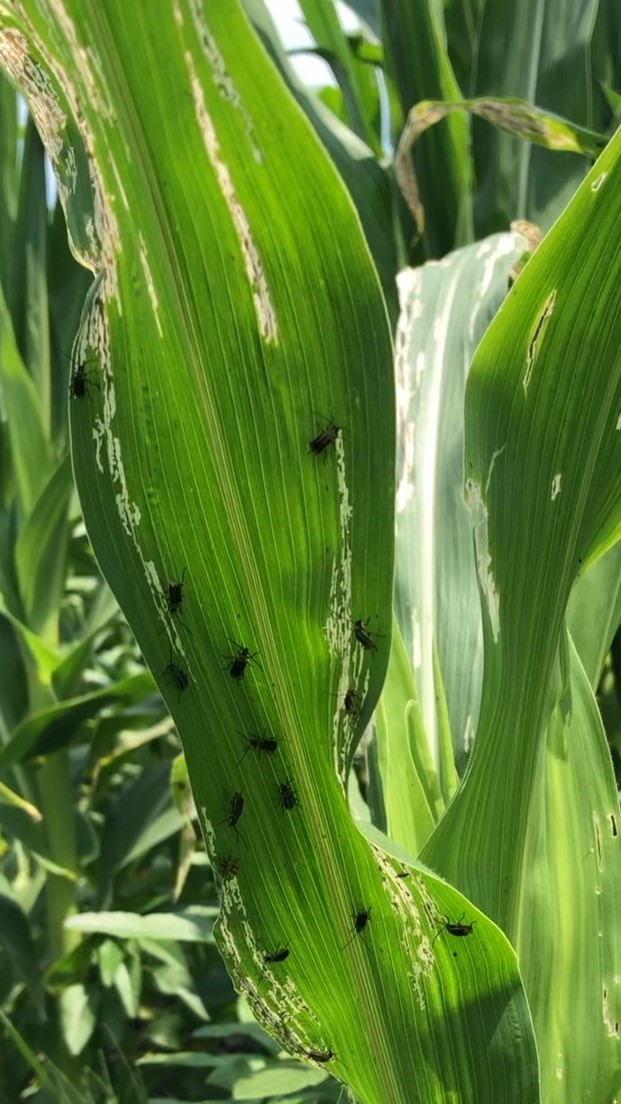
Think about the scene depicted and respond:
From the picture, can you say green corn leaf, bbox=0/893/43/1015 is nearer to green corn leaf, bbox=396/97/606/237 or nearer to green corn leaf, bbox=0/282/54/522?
green corn leaf, bbox=0/282/54/522

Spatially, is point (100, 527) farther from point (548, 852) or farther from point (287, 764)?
point (548, 852)

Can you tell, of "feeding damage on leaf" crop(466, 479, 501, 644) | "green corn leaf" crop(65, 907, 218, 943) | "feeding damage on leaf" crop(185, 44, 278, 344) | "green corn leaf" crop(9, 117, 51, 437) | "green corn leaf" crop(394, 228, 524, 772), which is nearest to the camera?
"feeding damage on leaf" crop(185, 44, 278, 344)

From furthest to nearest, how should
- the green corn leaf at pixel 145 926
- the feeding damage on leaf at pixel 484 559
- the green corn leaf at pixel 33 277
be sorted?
the green corn leaf at pixel 33 277
the green corn leaf at pixel 145 926
the feeding damage on leaf at pixel 484 559

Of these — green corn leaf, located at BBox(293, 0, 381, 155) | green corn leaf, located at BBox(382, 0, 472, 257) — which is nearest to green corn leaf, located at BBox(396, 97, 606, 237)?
green corn leaf, located at BBox(382, 0, 472, 257)

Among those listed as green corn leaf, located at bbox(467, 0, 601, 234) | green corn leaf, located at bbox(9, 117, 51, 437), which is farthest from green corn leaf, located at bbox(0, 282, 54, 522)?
green corn leaf, located at bbox(467, 0, 601, 234)

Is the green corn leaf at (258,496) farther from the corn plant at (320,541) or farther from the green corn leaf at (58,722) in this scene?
the green corn leaf at (58,722)

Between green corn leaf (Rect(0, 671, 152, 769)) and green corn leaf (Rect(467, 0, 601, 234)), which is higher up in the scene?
green corn leaf (Rect(467, 0, 601, 234))

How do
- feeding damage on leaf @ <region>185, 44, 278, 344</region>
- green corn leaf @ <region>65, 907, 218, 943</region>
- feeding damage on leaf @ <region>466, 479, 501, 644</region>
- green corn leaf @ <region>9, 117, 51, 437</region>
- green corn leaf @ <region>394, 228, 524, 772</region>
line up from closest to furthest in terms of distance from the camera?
1. feeding damage on leaf @ <region>185, 44, 278, 344</region>
2. feeding damage on leaf @ <region>466, 479, 501, 644</region>
3. green corn leaf @ <region>394, 228, 524, 772</region>
4. green corn leaf @ <region>65, 907, 218, 943</region>
5. green corn leaf @ <region>9, 117, 51, 437</region>

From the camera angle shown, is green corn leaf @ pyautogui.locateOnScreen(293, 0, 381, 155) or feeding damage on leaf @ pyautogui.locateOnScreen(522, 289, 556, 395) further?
green corn leaf @ pyautogui.locateOnScreen(293, 0, 381, 155)

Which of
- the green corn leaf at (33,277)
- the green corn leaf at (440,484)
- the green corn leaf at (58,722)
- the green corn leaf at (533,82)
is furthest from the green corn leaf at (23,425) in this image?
the green corn leaf at (533,82)

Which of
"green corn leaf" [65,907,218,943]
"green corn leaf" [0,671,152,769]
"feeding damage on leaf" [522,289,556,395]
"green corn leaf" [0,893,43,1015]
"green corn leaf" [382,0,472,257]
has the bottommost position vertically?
"green corn leaf" [0,893,43,1015]

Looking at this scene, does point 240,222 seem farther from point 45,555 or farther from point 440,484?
point 45,555
